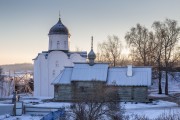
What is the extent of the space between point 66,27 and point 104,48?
589 inches

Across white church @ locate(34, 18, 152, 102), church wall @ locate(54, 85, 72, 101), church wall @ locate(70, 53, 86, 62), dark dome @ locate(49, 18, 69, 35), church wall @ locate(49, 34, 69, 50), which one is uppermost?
dark dome @ locate(49, 18, 69, 35)

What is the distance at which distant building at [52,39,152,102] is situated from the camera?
33.4 meters

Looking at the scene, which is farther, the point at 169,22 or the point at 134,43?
the point at 134,43

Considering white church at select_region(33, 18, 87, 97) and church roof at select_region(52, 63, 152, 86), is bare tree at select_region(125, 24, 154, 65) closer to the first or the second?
white church at select_region(33, 18, 87, 97)

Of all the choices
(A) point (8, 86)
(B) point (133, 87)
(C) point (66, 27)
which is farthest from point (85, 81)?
(A) point (8, 86)

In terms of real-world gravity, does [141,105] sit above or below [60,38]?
below

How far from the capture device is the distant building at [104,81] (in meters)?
33.4

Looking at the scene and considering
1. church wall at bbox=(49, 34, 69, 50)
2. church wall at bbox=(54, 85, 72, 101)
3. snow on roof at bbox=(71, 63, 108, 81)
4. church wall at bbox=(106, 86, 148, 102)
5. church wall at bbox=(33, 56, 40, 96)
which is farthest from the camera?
church wall at bbox=(49, 34, 69, 50)

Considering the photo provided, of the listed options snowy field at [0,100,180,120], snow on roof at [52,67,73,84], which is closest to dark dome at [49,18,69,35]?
snow on roof at [52,67,73,84]

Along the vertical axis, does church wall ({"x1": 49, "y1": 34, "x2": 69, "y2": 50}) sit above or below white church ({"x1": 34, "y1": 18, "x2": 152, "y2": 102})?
above

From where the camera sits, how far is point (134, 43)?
47750mm

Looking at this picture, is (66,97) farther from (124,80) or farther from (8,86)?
(8,86)

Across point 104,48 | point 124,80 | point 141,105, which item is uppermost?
point 104,48

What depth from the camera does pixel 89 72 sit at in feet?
115
